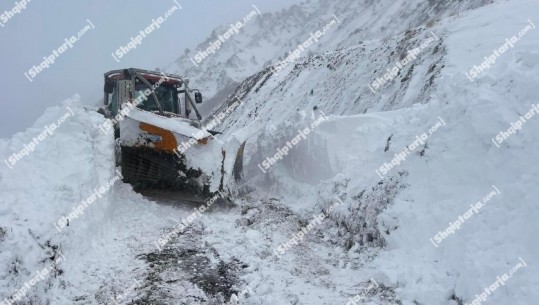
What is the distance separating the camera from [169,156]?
7.84 m

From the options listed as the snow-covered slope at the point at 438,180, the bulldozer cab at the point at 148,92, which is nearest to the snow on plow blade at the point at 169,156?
the bulldozer cab at the point at 148,92

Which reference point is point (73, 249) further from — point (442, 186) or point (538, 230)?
point (538, 230)

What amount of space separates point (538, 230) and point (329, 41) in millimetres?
65991

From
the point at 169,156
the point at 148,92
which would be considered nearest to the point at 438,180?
the point at 169,156

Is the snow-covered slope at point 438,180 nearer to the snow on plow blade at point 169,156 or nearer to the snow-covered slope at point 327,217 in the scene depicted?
the snow-covered slope at point 327,217

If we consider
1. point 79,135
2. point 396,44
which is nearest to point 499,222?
point 79,135

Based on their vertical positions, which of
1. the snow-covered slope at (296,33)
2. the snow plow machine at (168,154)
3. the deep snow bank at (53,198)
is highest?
the deep snow bank at (53,198)

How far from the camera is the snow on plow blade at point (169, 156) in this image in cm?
780

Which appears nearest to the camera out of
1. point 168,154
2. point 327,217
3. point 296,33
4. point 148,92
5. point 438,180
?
point 438,180

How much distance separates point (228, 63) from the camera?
298ft

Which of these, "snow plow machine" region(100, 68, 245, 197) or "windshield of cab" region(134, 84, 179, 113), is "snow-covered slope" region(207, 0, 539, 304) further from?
"windshield of cab" region(134, 84, 179, 113)

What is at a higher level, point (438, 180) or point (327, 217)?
point (438, 180)

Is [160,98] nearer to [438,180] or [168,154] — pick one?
[168,154]

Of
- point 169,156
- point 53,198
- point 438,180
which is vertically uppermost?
point 53,198
